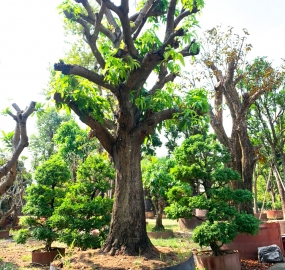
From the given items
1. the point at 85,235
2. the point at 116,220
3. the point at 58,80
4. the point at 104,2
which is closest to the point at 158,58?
the point at 104,2

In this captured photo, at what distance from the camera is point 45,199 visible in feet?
26.6

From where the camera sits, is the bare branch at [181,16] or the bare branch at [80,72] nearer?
the bare branch at [80,72]

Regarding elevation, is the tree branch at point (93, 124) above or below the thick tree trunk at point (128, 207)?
above

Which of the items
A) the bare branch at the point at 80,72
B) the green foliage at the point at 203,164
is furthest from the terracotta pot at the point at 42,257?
the bare branch at the point at 80,72

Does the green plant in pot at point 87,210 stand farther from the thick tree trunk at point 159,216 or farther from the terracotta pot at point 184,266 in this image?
the thick tree trunk at point 159,216

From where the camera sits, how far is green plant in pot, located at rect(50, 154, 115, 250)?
662 centimetres

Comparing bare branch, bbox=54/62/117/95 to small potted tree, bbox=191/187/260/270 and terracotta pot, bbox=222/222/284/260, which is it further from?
terracotta pot, bbox=222/222/284/260

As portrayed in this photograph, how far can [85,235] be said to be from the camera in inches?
257

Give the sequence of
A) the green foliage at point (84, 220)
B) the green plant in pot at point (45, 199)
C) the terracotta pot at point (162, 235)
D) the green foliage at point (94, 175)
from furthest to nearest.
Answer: the terracotta pot at point (162, 235)
the green plant in pot at point (45, 199)
the green foliage at point (94, 175)
the green foliage at point (84, 220)

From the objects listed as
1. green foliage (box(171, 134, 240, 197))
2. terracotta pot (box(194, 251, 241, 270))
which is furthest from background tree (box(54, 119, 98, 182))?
terracotta pot (box(194, 251, 241, 270))

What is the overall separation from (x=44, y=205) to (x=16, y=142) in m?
2.77

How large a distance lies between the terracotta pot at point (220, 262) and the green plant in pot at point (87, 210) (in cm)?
199

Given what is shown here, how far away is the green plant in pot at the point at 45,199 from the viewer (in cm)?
794

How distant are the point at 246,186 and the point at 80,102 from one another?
542cm
